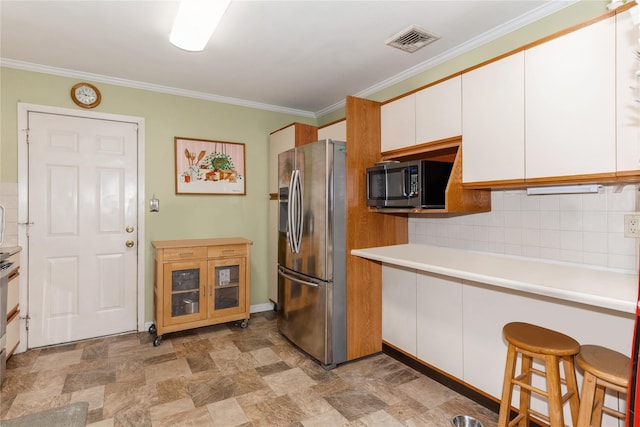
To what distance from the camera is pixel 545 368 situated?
1676 mm

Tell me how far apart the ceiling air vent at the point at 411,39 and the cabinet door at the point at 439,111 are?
0.42 m

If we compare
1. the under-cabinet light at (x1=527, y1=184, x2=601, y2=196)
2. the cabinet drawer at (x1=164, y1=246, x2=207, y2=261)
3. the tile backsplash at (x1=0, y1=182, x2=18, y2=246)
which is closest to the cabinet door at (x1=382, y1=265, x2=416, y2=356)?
the under-cabinet light at (x1=527, y1=184, x2=601, y2=196)

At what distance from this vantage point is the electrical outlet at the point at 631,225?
162 centimetres

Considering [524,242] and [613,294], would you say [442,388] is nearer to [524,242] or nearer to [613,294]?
[524,242]

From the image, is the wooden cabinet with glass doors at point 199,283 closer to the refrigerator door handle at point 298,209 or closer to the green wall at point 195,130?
the green wall at point 195,130

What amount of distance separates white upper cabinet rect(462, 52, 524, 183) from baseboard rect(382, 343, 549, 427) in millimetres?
1406

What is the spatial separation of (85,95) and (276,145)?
1.93 metres

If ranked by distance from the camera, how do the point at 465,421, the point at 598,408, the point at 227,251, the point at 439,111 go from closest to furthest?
the point at 598,408 < the point at 465,421 < the point at 439,111 < the point at 227,251

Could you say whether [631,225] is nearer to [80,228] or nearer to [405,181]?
[405,181]

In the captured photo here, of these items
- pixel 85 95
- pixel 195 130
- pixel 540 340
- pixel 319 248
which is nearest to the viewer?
pixel 540 340

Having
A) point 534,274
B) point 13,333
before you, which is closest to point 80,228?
point 13,333

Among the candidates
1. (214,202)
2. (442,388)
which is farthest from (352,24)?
(442,388)

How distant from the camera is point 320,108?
4.27 m

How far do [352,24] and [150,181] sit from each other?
252cm
